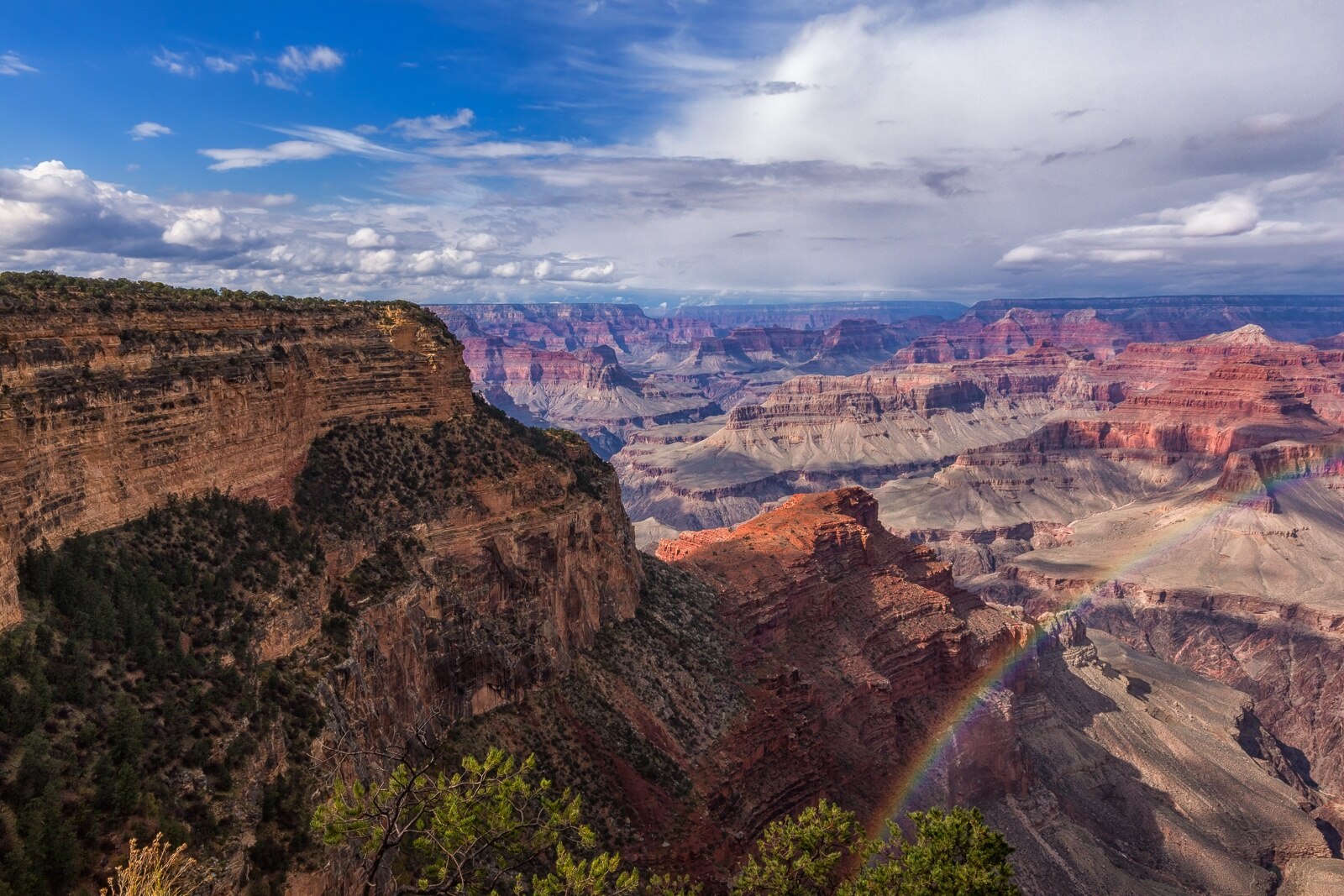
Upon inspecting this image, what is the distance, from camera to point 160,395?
3484cm

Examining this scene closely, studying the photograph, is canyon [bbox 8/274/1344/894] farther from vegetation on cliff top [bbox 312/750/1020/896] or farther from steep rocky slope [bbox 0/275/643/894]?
vegetation on cliff top [bbox 312/750/1020/896]

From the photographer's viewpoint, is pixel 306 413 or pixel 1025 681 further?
pixel 1025 681

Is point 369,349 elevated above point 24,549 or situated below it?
above

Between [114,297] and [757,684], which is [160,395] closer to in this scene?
[114,297]

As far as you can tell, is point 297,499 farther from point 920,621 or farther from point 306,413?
point 920,621

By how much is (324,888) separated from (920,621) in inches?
2684

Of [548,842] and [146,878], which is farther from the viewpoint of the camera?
[548,842]

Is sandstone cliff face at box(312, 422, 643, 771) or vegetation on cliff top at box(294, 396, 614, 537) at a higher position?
vegetation on cliff top at box(294, 396, 614, 537)

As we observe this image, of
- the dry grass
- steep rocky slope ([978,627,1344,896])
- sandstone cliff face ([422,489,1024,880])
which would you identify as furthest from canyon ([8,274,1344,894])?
the dry grass

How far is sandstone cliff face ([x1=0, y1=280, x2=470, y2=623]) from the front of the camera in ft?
95.3

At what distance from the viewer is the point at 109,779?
22.6m

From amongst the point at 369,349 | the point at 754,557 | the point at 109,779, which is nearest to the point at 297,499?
the point at 369,349

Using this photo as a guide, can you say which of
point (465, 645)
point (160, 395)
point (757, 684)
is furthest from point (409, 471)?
point (757, 684)

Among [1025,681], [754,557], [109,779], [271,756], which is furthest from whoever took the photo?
[1025,681]
